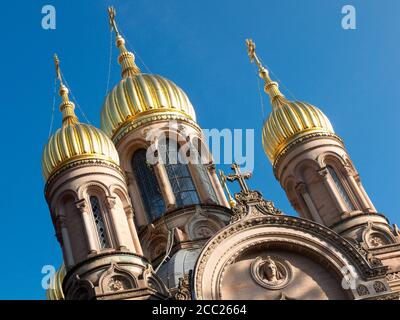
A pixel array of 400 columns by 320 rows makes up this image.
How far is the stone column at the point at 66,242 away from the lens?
23.7 metres

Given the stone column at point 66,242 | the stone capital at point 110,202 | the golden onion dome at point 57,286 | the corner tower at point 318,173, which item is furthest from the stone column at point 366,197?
the golden onion dome at point 57,286

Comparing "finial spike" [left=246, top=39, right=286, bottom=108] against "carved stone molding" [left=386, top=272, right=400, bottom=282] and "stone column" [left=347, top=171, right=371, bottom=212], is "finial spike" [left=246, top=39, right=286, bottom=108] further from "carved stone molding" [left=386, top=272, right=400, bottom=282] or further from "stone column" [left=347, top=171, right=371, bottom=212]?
"carved stone molding" [left=386, top=272, right=400, bottom=282]

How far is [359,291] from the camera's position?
813 inches

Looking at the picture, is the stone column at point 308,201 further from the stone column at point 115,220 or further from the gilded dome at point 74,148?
the stone column at point 115,220

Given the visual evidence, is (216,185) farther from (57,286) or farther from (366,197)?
(57,286)

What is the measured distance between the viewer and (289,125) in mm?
27547

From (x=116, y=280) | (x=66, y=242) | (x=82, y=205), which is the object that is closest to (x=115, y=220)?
(x=82, y=205)

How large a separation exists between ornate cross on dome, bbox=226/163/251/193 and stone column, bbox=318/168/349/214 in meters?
3.28

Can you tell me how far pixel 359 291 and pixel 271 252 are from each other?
8.11 feet

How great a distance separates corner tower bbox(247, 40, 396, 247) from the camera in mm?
24641

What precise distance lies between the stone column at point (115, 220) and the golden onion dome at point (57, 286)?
10.2 m

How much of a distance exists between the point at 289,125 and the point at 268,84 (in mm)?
3385

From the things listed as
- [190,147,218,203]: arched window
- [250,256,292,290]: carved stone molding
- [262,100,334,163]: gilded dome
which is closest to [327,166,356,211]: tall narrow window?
[262,100,334,163]: gilded dome

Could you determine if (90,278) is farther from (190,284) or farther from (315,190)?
(315,190)
